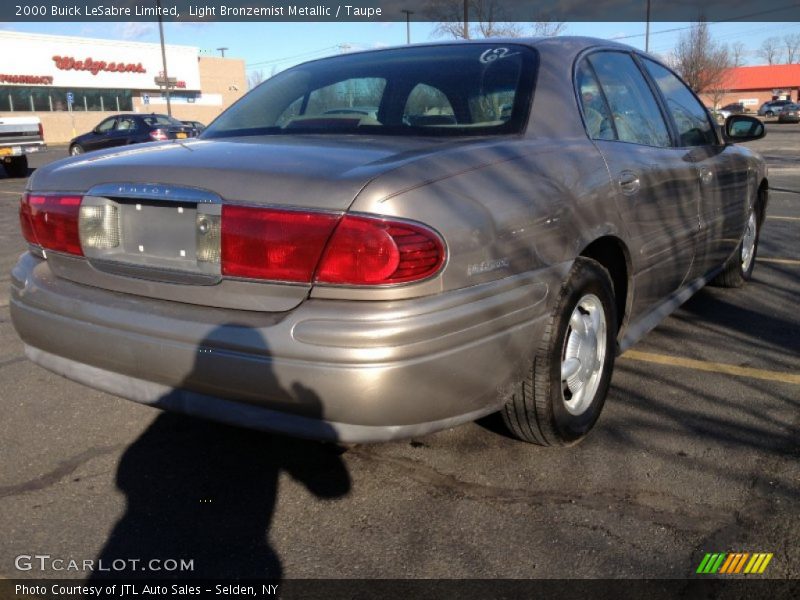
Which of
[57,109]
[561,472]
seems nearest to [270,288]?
[561,472]

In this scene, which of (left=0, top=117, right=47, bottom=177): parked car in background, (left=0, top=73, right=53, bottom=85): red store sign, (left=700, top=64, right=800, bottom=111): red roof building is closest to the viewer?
(left=0, top=117, right=47, bottom=177): parked car in background

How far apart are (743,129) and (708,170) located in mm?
992

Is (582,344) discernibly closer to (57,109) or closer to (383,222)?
(383,222)

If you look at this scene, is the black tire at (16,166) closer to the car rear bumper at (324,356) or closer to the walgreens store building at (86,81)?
the car rear bumper at (324,356)

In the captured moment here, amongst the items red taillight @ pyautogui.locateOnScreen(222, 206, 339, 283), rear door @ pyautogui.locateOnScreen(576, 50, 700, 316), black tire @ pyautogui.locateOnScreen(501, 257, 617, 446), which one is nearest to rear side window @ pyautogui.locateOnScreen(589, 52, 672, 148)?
rear door @ pyautogui.locateOnScreen(576, 50, 700, 316)

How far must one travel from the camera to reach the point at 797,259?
6.67 metres

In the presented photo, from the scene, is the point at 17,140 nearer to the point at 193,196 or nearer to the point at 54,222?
the point at 54,222

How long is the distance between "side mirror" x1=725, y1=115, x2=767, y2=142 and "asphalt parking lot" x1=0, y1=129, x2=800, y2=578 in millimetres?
1906

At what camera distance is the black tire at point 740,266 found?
536 centimetres

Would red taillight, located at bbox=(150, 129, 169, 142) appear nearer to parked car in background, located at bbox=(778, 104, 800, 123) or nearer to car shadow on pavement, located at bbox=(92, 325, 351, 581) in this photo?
car shadow on pavement, located at bbox=(92, 325, 351, 581)

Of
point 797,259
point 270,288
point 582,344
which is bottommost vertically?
point 797,259

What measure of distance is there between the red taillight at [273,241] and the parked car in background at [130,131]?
18824 millimetres

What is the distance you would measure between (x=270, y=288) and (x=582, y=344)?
1367 millimetres

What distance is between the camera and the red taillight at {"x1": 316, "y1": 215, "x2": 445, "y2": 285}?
2123 millimetres
